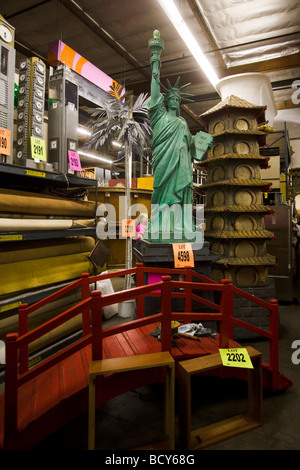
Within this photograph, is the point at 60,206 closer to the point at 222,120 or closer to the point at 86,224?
the point at 86,224

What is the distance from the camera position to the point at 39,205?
8.87ft

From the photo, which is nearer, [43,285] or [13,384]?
[13,384]

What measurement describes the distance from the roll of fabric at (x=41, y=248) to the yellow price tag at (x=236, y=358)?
6.32ft

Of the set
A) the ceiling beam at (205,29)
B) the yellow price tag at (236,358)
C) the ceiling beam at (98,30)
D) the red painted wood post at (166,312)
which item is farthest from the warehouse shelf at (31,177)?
the ceiling beam at (205,29)

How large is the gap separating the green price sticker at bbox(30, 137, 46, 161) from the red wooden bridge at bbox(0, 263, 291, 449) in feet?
3.89

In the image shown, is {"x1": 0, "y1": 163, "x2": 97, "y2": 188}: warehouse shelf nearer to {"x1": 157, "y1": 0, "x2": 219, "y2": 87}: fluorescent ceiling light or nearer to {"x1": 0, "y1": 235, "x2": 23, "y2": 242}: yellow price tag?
{"x1": 0, "y1": 235, "x2": 23, "y2": 242}: yellow price tag

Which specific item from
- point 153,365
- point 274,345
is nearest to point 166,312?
point 153,365

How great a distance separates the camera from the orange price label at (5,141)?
87.4 inches

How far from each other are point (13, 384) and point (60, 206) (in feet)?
6.09

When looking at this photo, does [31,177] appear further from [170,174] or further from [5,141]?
[170,174]

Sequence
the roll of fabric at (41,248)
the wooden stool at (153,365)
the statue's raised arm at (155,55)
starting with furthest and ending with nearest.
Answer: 1. the statue's raised arm at (155,55)
2. the roll of fabric at (41,248)
3. the wooden stool at (153,365)

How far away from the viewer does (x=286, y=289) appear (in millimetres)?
4828

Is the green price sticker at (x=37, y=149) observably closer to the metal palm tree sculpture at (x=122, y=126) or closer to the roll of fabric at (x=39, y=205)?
the roll of fabric at (x=39, y=205)

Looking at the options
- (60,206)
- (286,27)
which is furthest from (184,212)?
(286,27)
